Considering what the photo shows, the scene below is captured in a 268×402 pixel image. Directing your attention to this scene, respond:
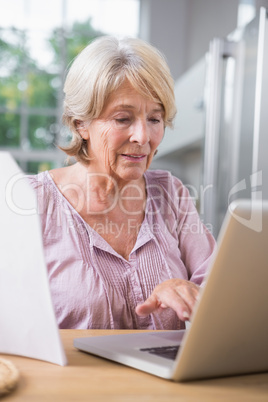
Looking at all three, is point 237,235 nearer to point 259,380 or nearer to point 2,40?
point 259,380

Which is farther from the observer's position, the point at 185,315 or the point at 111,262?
the point at 111,262

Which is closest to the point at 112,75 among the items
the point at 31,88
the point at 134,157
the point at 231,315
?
the point at 134,157

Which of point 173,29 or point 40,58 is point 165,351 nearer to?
point 173,29

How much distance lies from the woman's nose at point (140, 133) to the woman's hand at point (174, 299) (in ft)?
1.83

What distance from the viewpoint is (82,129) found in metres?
1.62

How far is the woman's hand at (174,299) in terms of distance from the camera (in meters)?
0.95

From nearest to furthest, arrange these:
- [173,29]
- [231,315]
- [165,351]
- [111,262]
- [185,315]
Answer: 1. [231,315]
2. [165,351]
3. [185,315]
4. [111,262]
5. [173,29]

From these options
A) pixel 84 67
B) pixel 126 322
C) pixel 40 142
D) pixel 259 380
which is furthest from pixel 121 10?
pixel 259 380

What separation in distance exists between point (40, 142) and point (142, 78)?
4146 millimetres

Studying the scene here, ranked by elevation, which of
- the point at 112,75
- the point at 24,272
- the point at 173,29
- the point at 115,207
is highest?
the point at 173,29

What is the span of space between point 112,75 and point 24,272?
0.83 metres

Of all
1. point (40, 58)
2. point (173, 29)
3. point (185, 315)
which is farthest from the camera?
point (40, 58)

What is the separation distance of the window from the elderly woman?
3.87 metres

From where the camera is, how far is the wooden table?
0.64m
